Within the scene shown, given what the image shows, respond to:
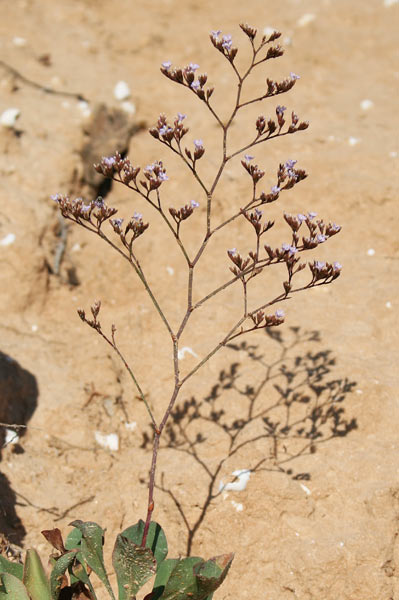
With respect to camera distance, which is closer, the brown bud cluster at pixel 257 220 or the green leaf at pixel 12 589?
the green leaf at pixel 12 589

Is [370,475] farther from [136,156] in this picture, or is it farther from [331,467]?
[136,156]

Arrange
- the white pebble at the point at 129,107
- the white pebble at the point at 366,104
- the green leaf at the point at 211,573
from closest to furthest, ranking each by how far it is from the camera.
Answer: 1. the green leaf at the point at 211,573
2. the white pebble at the point at 366,104
3. the white pebble at the point at 129,107

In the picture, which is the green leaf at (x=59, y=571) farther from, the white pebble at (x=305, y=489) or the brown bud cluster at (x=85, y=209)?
the brown bud cluster at (x=85, y=209)

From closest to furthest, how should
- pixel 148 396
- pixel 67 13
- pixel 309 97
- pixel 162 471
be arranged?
1. pixel 162 471
2. pixel 148 396
3. pixel 309 97
4. pixel 67 13

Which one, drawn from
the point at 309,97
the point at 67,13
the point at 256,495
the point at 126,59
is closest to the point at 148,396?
the point at 256,495

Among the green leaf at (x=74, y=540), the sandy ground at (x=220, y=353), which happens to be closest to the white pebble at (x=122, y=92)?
the sandy ground at (x=220, y=353)

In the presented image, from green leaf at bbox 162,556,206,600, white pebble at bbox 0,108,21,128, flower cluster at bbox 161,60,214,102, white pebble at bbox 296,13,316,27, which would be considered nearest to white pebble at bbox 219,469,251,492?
green leaf at bbox 162,556,206,600

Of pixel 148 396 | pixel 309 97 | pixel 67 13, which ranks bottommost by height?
pixel 148 396
